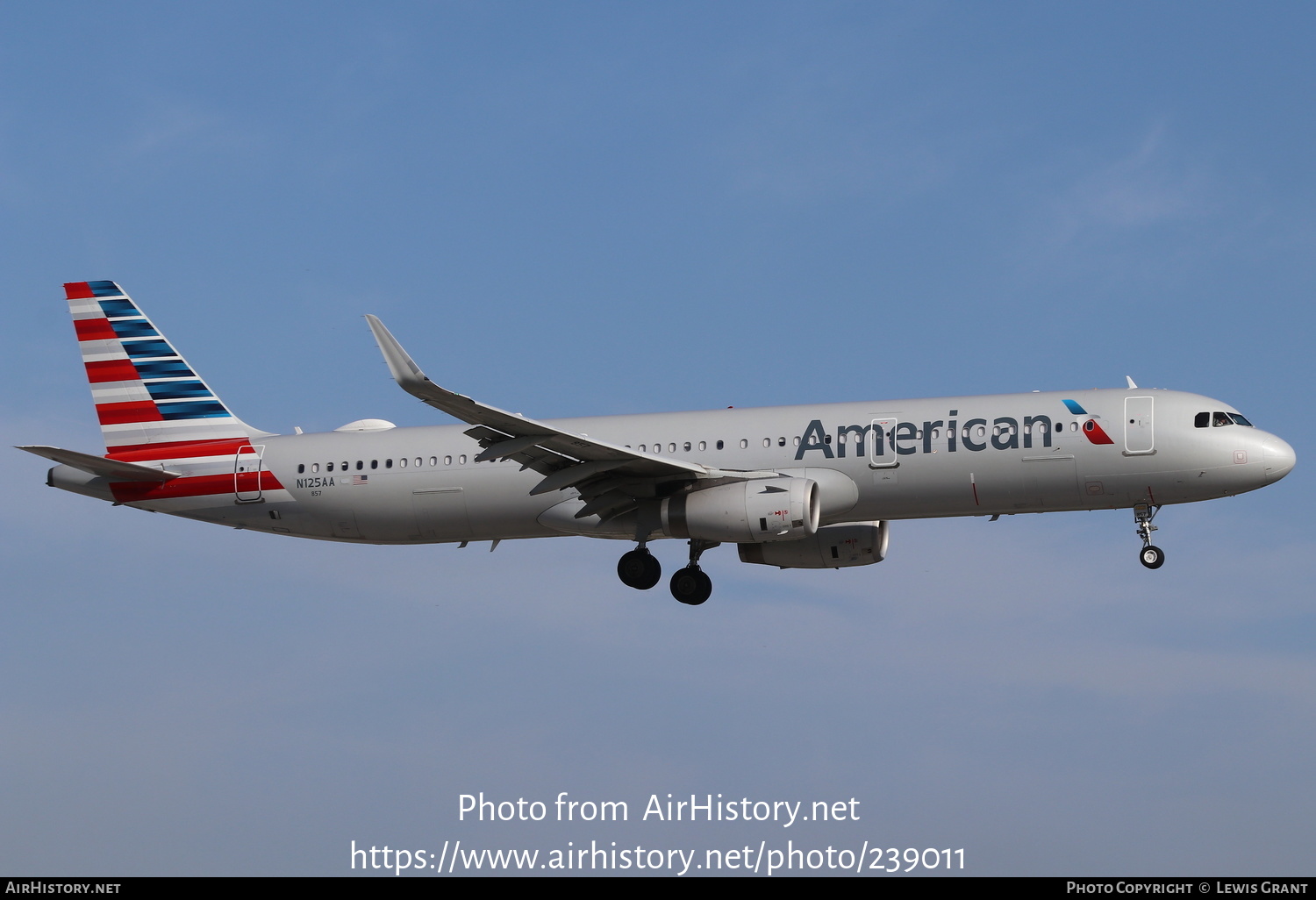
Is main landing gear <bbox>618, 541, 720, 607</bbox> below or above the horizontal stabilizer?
below

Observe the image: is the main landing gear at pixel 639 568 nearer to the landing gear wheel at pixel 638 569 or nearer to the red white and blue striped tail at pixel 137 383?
the landing gear wheel at pixel 638 569

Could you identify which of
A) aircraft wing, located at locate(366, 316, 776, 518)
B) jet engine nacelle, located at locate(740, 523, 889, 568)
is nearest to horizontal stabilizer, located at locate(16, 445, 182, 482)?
aircraft wing, located at locate(366, 316, 776, 518)

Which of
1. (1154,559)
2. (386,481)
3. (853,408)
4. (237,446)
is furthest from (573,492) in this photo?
(1154,559)

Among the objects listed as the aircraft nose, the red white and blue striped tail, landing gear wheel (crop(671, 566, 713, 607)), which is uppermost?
the red white and blue striped tail

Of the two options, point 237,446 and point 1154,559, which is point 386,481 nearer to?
point 237,446

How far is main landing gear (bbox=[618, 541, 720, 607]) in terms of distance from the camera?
34719 mm

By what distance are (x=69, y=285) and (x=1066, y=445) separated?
2695cm

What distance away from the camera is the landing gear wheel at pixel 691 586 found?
3547 centimetres

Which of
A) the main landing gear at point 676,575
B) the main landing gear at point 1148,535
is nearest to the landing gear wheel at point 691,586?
the main landing gear at point 676,575

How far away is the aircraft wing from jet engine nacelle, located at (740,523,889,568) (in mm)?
4503

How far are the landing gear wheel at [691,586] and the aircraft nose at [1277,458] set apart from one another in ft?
42.4

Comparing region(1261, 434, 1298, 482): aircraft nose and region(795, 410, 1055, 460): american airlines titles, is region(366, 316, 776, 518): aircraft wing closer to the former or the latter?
region(795, 410, 1055, 460): american airlines titles

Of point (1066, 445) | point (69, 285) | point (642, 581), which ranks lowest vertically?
point (642, 581)

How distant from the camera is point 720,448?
111 feet
